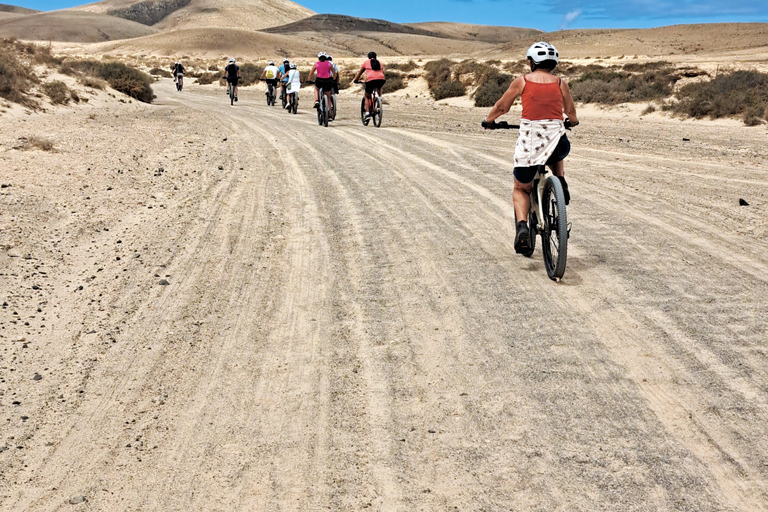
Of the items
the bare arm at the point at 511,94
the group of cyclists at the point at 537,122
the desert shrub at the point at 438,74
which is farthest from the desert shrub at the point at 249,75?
the bare arm at the point at 511,94

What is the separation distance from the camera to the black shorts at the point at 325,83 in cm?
1931

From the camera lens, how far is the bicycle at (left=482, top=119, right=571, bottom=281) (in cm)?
612

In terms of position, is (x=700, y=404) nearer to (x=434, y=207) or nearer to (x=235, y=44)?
(x=434, y=207)

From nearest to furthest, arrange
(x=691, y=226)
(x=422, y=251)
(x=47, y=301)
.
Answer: (x=47, y=301)
(x=422, y=251)
(x=691, y=226)

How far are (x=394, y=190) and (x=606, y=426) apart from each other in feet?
22.1

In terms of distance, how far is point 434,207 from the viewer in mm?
9305

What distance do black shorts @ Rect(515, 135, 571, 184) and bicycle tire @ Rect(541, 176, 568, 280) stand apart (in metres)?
0.21

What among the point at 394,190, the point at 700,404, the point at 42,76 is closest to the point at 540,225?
the point at 700,404

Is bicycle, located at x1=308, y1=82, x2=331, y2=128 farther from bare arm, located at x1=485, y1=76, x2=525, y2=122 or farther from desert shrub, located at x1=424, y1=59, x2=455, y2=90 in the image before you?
desert shrub, located at x1=424, y1=59, x2=455, y2=90

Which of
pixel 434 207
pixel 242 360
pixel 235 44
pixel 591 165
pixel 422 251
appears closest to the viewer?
pixel 242 360

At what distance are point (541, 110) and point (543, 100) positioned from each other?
0.28ft

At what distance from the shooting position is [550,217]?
21.1ft

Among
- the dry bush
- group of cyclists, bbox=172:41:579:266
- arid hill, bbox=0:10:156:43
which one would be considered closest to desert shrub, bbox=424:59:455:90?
the dry bush

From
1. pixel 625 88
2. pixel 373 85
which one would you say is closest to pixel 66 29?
pixel 625 88
